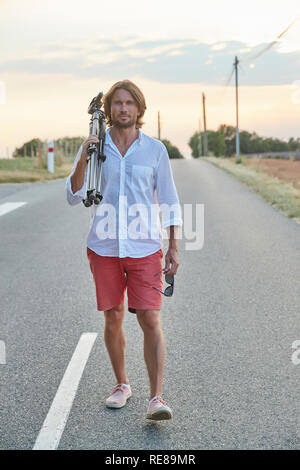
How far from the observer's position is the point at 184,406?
400 centimetres

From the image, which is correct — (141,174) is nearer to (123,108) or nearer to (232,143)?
(123,108)

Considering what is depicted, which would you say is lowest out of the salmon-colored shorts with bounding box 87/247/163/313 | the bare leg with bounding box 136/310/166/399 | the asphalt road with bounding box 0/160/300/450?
the asphalt road with bounding box 0/160/300/450

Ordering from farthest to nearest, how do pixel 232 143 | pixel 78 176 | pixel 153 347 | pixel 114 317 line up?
pixel 232 143
pixel 114 317
pixel 153 347
pixel 78 176

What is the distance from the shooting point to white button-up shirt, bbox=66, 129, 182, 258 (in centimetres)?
375

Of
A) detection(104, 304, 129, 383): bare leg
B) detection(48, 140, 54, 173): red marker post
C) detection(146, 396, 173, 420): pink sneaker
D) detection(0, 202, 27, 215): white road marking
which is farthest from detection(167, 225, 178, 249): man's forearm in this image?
detection(48, 140, 54, 173): red marker post

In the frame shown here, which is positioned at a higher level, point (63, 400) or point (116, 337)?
point (116, 337)

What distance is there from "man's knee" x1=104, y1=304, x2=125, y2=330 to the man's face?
108 centimetres

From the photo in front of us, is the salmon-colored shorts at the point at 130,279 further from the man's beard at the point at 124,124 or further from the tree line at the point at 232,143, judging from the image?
the tree line at the point at 232,143

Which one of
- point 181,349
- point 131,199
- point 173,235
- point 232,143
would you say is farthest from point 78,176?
point 232,143

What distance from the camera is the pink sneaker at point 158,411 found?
3.67m

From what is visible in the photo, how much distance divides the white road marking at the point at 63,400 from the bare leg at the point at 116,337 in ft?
1.13

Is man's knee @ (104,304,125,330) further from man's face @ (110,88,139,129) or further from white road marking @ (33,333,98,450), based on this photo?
man's face @ (110,88,139,129)

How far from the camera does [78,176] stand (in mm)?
3744

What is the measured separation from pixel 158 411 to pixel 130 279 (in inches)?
29.9
